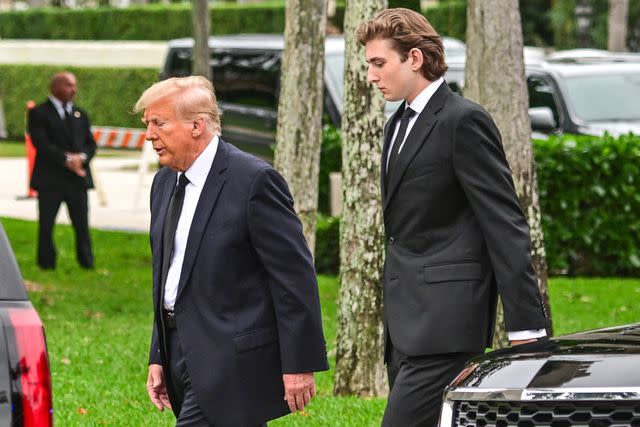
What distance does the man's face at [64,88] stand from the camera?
14.4m

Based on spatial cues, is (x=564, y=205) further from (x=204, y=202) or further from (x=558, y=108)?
(x=204, y=202)

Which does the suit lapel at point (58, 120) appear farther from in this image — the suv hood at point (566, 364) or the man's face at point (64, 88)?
the suv hood at point (566, 364)

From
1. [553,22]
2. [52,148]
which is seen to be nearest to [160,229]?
[52,148]

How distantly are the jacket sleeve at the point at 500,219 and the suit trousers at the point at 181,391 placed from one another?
0.92 m

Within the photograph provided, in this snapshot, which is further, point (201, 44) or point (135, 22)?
point (135, 22)

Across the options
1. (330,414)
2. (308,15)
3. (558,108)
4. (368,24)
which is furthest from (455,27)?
(368,24)

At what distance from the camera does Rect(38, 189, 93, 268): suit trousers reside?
1448 cm

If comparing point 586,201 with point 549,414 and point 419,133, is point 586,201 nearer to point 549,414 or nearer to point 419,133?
point 419,133

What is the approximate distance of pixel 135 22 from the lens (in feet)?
129

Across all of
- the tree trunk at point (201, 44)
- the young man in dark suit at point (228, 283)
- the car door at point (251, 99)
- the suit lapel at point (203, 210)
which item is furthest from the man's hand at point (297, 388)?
the tree trunk at point (201, 44)

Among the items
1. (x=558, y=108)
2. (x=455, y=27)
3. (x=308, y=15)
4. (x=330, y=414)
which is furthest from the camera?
(x=455, y=27)

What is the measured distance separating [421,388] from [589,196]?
904 centimetres

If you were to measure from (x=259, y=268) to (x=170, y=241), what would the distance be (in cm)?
30

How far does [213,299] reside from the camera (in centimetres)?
464
